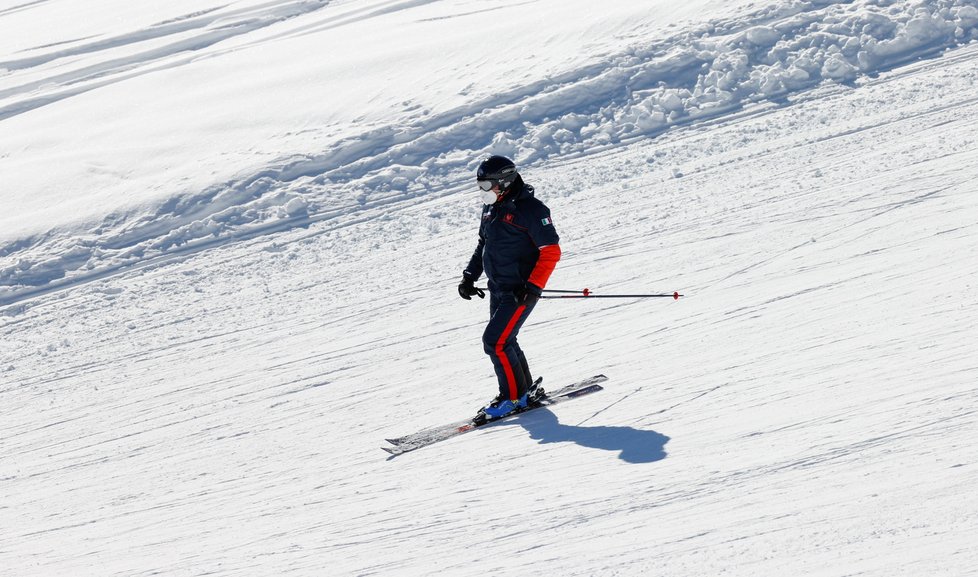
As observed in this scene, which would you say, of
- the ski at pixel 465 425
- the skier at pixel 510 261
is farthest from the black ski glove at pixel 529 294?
the ski at pixel 465 425

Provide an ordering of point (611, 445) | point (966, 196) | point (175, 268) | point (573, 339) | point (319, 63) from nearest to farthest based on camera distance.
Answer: point (611, 445) → point (573, 339) → point (966, 196) → point (175, 268) → point (319, 63)

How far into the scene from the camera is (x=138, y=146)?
46.9ft

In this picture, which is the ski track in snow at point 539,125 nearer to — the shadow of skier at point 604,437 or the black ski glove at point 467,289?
the black ski glove at point 467,289

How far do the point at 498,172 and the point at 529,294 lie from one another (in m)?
0.73

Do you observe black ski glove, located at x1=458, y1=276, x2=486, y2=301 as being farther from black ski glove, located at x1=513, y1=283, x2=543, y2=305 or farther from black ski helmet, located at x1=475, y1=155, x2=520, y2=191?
black ski helmet, located at x1=475, y1=155, x2=520, y2=191

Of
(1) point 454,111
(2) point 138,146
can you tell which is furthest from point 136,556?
(2) point 138,146

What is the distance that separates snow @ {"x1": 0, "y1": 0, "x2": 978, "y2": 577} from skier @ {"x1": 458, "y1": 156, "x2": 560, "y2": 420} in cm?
29

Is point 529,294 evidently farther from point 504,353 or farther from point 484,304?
point 484,304

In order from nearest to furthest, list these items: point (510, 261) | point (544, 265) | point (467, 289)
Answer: point (544, 265) < point (510, 261) < point (467, 289)

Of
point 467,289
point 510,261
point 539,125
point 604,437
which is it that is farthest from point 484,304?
point 539,125

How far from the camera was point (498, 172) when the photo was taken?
5.45 meters

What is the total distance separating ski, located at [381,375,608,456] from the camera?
18.3ft

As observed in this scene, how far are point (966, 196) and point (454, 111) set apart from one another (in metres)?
7.36

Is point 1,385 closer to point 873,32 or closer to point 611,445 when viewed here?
point 611,445
